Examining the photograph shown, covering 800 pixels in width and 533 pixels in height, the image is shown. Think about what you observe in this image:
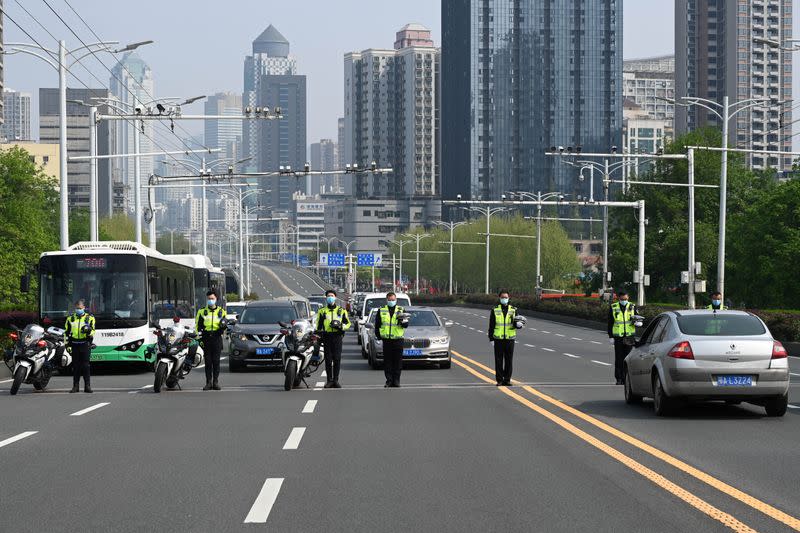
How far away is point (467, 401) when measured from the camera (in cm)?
→ 1977

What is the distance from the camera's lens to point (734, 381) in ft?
53.1

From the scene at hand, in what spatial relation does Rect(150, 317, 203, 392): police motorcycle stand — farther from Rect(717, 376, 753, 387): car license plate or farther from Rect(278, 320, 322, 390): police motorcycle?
Rect(717, 376, 753, 387): car license plate

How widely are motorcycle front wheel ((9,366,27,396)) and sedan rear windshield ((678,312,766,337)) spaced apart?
1135 centimetres

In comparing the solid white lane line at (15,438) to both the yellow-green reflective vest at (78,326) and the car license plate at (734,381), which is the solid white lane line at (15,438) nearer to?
the yellow-green reflective vest at (78,326)

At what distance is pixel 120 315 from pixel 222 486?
19449mm

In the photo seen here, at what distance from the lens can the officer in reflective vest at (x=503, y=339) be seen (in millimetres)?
23109

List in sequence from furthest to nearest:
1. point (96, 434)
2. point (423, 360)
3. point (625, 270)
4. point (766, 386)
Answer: point (625, 270)
point (423, 360)
point (766, 386)
point (96, 434)

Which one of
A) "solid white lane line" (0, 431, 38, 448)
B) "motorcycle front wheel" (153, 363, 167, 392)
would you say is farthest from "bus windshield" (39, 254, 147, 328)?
"solid white lane line" (0, 431, 38, 448)

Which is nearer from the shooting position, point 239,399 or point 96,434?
point 96,434

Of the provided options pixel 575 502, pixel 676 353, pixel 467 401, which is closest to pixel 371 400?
pixel 467 401

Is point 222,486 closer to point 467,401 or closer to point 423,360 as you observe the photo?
point 467,401

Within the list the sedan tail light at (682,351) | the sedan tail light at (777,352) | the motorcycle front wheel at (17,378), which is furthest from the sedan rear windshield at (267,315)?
the sedan tail light at (777,352)

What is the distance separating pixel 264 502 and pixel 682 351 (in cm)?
799

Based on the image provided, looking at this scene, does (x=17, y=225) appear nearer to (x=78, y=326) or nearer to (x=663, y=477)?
(x=78, y=326)
